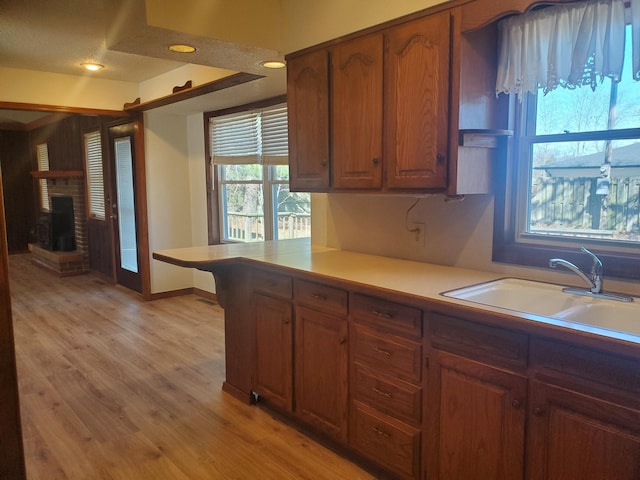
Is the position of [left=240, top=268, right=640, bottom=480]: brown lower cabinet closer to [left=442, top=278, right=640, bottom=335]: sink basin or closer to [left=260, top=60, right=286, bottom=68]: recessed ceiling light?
[left=442, top=278, right=640, bottom=335]: sink basin

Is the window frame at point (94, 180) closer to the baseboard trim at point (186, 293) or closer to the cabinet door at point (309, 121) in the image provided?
the baseboard trim at point (186, 293)

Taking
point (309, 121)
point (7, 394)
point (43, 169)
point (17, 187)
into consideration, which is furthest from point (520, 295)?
point (17, 187)

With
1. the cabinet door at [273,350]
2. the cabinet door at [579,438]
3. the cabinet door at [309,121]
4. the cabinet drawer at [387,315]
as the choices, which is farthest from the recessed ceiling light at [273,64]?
the cabinet door at [579,438]

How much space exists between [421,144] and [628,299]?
1.05 metres

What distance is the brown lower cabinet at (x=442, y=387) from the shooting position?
1.49 m

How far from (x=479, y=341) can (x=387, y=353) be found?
48 centimetres

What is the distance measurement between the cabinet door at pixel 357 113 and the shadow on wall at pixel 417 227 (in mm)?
314

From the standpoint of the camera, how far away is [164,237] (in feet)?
18.8

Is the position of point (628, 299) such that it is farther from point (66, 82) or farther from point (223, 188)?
point (66, 82)

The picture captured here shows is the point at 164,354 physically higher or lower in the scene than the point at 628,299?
lower

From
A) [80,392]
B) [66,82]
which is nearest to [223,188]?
[66,82]

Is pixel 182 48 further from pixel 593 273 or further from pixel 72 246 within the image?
pixel 72 246

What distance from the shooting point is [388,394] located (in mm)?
2148

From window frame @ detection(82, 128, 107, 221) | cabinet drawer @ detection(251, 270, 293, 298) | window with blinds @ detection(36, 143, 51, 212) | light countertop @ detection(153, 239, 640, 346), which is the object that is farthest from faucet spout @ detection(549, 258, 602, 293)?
window with blinds @ detection(36, 143, 51, 212)
